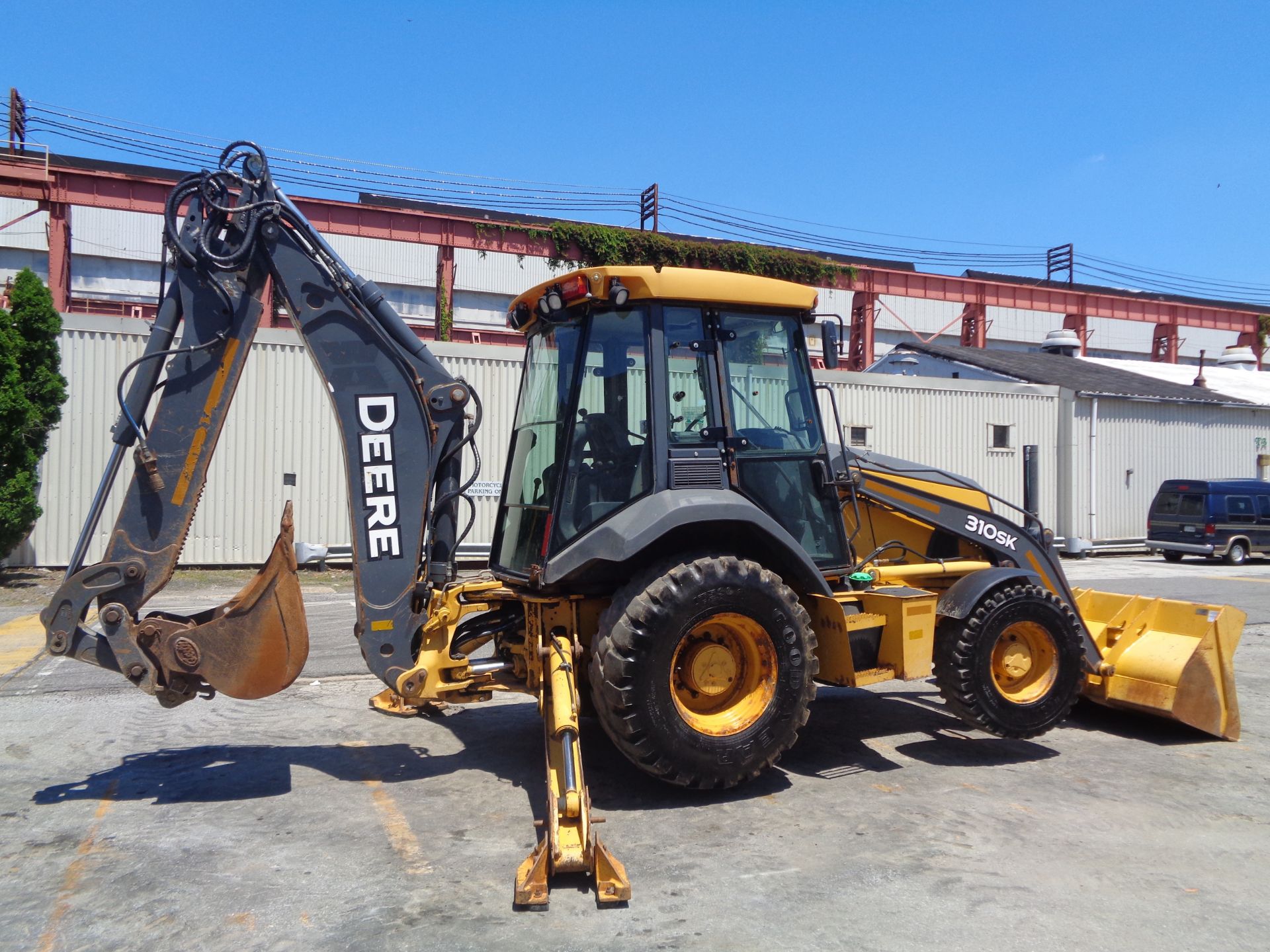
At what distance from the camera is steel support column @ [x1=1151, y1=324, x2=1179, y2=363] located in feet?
136

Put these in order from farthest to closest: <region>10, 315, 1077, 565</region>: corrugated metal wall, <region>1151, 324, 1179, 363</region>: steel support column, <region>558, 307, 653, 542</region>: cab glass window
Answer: <region>1151, 324, 1179, 363</region>: steel support column, <region>10, 315, 1077, 565</region>: corrugated metal wall, <region>558, 307, 653, 542</region>: cab glass window

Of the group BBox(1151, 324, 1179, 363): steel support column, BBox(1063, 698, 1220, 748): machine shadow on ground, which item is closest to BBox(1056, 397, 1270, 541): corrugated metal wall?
BBox(1063, 698, 1220, 748): machine shadow on ground

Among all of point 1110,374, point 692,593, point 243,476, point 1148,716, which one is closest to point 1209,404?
point 1110,374

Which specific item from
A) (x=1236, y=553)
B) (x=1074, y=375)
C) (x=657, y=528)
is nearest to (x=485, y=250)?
(x=1074, y=375)

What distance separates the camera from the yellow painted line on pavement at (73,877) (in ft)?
12.0

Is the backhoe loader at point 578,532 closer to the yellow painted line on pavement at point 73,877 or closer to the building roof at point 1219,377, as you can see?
the yellow painted line on pavement at point 73,877

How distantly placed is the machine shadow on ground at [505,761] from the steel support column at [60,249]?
22115 millimetres

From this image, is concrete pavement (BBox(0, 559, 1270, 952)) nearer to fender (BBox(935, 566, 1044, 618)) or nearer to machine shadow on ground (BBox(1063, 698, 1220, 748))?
machine shadow on ground (BBox(1063, 698, 1220, 748))

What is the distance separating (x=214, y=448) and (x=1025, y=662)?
5000 mm

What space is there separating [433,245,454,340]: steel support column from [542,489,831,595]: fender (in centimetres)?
2387

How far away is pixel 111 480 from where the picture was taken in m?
5.44

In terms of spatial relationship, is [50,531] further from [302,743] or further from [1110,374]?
[1110,374]

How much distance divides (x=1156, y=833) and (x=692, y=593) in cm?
257

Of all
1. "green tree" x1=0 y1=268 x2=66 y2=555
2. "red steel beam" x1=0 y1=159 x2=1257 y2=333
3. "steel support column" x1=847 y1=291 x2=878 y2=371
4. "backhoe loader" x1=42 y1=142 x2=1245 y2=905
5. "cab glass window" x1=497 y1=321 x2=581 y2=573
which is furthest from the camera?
"steel support column" x1=847 y1=291 x2=878 y2=371
